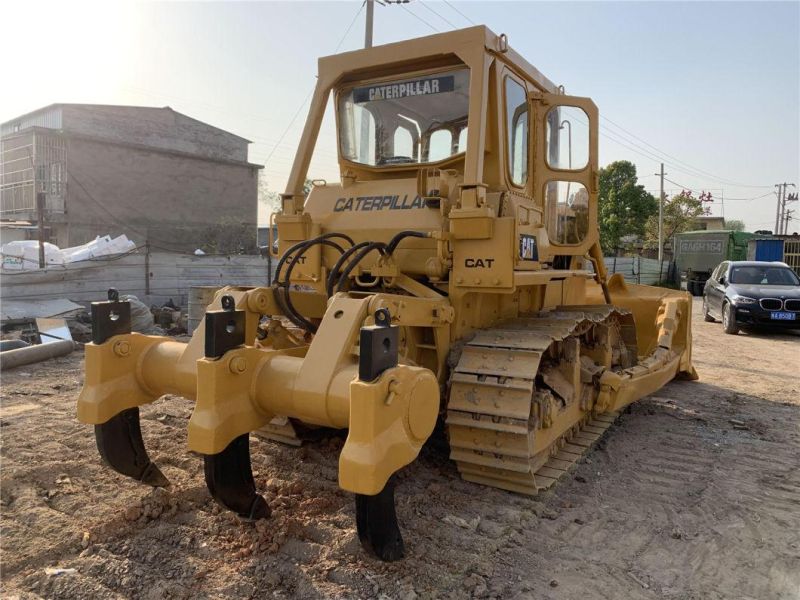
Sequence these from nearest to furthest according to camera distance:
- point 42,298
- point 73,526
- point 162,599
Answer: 1. point 162,599
2. point 73,526
3. point 42,298

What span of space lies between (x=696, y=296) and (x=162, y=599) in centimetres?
2520

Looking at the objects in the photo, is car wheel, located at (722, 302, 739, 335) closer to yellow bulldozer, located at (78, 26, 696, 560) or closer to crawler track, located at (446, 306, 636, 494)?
yellow bulldozer, located at (78, 26, 696, 560)

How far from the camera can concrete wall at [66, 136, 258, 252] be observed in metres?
21.3

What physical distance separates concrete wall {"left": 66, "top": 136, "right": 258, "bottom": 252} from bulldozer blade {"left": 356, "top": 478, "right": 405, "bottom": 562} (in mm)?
21236

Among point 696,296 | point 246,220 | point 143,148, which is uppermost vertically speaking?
point 143,148

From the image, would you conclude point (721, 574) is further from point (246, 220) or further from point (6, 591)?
point (246, 220)

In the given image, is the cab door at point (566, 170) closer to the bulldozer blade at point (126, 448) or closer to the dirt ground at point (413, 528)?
the dirt ground at point (413, 528)

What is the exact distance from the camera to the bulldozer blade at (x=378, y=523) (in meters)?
2.77

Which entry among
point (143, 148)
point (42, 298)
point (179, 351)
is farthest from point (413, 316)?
point (143, 148)

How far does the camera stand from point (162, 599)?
8.46 feet

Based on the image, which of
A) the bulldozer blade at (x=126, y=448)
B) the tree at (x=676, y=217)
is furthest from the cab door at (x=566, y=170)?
the tree at (x=676, y=217)

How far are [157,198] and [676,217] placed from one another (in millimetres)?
29568

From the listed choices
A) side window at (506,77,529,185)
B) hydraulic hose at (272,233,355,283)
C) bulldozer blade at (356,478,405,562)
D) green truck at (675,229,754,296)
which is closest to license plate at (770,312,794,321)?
side window at (506,77,529,185)

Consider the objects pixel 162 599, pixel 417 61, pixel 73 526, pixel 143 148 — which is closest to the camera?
pixel 162 599
